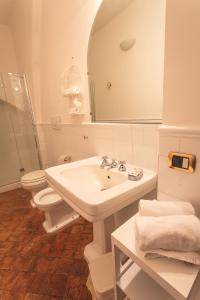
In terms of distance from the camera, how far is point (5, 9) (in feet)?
7.45

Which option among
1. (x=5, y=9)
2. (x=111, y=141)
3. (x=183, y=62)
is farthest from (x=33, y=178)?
(x=5, y=9)

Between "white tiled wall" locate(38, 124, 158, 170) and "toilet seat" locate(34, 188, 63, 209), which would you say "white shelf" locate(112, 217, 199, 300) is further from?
"toilet seat" locate(34, 188, 63, 209)

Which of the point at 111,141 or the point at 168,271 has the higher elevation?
the point at 111,141

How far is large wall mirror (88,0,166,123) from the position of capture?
0.94 m

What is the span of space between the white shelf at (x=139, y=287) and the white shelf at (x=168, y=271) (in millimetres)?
188

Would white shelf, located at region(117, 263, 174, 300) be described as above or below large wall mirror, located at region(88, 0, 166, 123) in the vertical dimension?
below

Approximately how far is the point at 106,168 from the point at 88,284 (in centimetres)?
80

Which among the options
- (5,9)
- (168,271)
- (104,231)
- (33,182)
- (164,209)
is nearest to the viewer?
(168,271)

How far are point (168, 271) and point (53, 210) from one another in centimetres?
139

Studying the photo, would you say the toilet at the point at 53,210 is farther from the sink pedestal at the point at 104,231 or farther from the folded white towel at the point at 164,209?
the folded white towel at the point at 164,209

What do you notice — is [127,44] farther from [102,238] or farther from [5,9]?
[5,9]

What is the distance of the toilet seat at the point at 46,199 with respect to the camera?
1.53 metres

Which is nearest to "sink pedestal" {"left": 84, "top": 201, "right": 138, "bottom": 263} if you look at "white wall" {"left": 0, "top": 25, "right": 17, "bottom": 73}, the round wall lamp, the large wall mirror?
the large wall mirror

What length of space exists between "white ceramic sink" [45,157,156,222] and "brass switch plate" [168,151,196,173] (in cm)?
21
